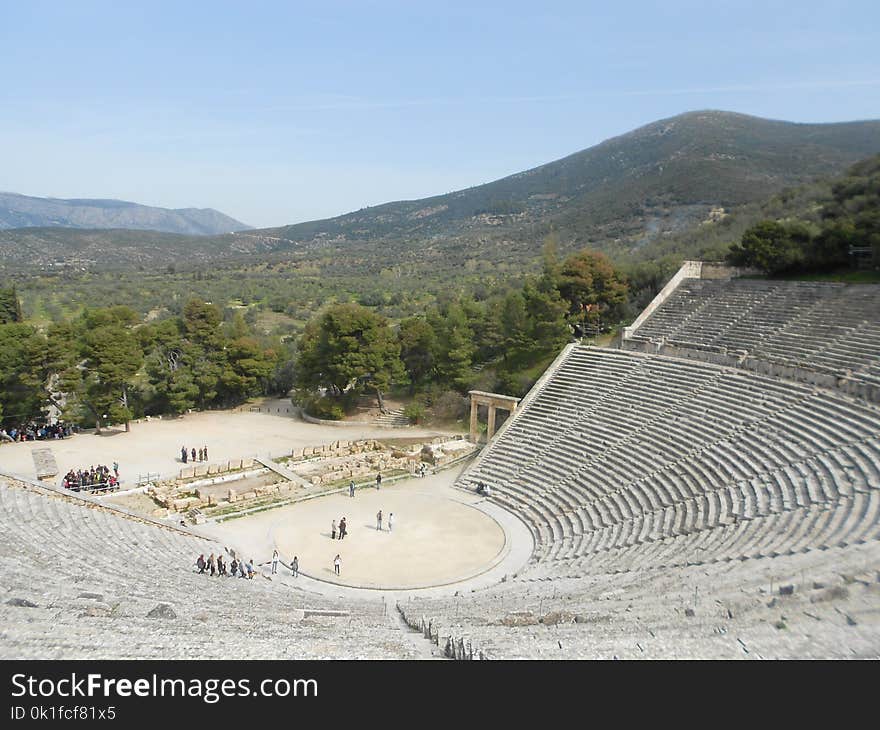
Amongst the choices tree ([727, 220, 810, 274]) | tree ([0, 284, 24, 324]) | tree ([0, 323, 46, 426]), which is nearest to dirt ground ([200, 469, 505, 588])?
tree ([0, 323, 46, 426])

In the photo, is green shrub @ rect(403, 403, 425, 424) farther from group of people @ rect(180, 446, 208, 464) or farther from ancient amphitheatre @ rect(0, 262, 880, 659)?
group of people @ rect(180, 446, 208, 464)

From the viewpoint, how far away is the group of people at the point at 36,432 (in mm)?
30062

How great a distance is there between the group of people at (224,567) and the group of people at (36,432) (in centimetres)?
1890

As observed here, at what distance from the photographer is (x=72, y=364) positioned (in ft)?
106

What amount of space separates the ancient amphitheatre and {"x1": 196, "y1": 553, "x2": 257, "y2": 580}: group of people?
44 centimetres

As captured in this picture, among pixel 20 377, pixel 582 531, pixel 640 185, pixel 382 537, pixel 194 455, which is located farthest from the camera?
pixel 640 185

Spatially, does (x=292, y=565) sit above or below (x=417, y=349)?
below

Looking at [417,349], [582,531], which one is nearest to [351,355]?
[417,349]

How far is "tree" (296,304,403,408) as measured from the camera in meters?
33.7

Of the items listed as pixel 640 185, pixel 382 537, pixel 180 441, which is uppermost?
pixel 640 185

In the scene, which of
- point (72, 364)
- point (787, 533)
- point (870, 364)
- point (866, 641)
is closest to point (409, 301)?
point (72, 364)

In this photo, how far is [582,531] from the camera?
1800cm

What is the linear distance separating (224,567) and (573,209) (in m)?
103

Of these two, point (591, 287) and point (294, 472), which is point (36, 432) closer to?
point (294, 472)
